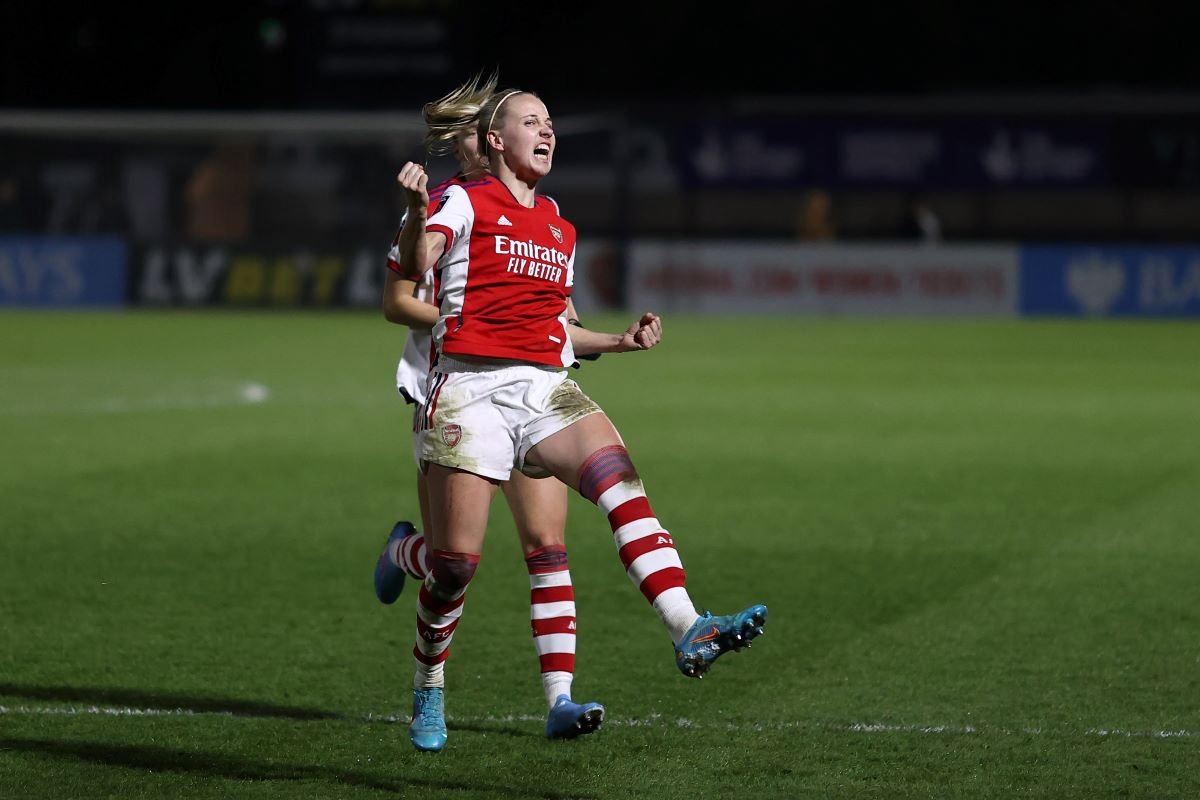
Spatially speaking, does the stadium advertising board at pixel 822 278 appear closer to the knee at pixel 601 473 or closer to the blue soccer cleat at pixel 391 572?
the blue soccer cleat at pixel 391 572

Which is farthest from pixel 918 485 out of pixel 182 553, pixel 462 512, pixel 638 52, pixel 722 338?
pixel 638 52

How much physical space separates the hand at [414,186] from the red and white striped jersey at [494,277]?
234 mm

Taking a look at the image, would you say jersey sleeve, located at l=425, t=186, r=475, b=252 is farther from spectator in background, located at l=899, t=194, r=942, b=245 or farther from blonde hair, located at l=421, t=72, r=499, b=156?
spectator in background, located at l=899, t=194, r=942, b=245

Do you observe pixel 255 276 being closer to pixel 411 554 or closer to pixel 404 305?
pixel 411 554

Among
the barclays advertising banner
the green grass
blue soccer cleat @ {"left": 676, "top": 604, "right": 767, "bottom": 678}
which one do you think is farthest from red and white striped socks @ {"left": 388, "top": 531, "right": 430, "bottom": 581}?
the barclays advertising banner

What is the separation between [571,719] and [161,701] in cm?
150

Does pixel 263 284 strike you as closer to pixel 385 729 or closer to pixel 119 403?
pixel 119 403

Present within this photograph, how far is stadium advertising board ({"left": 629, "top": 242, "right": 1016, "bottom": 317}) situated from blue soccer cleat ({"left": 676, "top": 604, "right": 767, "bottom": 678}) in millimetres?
24820

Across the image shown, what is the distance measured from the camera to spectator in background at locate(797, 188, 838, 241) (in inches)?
1241

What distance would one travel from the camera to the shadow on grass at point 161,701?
19.4 ft

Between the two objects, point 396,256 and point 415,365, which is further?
point 415,365

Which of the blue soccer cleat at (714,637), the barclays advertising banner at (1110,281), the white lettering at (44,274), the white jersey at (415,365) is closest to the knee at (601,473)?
the blue soccer cleat at (714,637)

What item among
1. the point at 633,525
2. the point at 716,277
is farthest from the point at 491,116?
the point at 716,277

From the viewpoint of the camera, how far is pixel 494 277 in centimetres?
530
